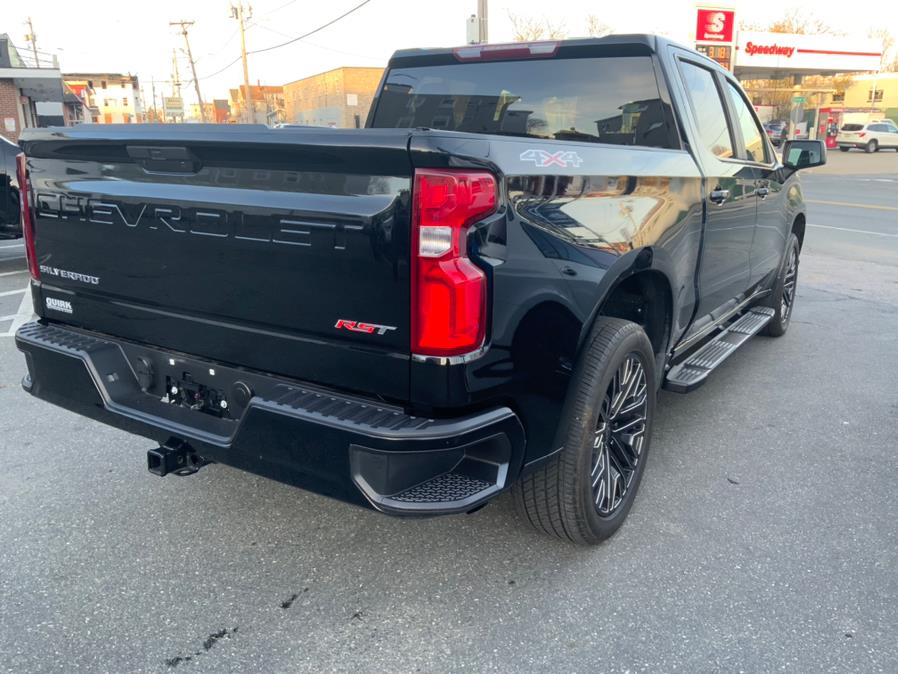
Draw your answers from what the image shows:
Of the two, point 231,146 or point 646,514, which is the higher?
point 231,146

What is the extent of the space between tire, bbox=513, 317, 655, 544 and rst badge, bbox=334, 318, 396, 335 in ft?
2.49

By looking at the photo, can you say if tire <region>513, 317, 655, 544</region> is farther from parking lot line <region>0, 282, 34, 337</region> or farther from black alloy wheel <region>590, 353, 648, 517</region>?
parking lot line <region>0, 282, 34, 337</region>

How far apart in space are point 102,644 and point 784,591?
240 centimetres

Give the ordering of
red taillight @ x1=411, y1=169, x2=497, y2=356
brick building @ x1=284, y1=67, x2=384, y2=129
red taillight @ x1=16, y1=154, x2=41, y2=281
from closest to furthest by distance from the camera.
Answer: red taillight @ x1=411, y1=169, x2=497, y2=356, red taillight @ x1=16, y1=154, x2=41, y2=281, brick building @ x1=284, y1=67, x2=384, y2=129

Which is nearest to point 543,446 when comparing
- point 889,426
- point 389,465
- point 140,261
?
point 389,465

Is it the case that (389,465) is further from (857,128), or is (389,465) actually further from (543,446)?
(857,128)

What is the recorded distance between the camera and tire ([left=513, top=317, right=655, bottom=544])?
8.77 feet

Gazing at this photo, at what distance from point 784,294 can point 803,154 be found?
129cm

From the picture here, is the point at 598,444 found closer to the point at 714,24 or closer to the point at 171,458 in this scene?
the point at 171,458

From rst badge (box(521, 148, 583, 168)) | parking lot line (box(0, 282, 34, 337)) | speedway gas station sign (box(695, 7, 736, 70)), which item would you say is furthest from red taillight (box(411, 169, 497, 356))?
speedway gas station sign (box(695, 7, 736, 70))

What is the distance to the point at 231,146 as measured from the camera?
7.74 feet

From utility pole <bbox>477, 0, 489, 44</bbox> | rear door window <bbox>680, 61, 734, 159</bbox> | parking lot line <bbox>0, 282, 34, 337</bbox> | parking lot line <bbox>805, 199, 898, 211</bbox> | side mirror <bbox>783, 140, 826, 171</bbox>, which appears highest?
utility pole <bbox>477, 0, 489, 44</bbox>

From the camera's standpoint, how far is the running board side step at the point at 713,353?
3.69 meters

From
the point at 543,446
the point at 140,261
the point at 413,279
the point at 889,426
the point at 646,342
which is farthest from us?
the point at 889,426
